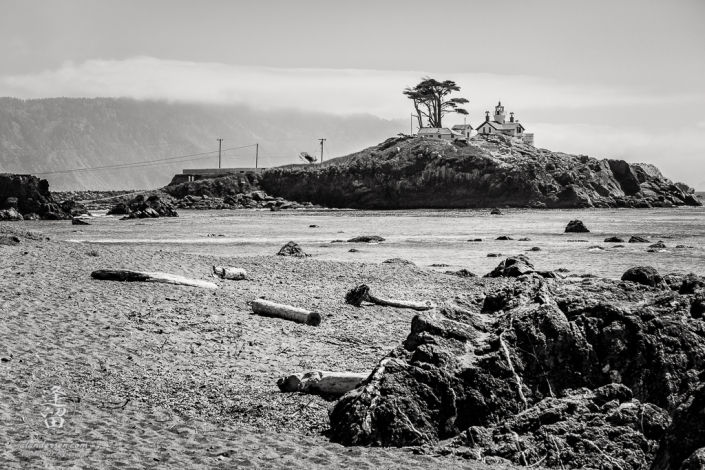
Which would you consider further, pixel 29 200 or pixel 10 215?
pixel 29 200

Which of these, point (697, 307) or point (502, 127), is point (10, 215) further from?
point (502, 127)

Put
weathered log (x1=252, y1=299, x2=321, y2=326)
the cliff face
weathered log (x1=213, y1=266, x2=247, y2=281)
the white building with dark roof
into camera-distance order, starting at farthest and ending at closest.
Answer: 1. the white building with dark roof
2. the cliff face
3. weathered log (x1=213, y1=266, x2=247, y2=281)
4. weathered log (x1=252, y1=299, x2=321, y2=326)

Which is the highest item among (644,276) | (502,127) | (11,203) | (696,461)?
(502,127)

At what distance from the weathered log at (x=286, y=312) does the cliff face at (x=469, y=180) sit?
377 ft

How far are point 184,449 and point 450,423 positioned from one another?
2595 millimetres

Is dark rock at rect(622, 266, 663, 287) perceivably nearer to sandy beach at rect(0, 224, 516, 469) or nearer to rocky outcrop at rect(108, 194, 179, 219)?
sandy beach at rect(0, 224, 516, 469)

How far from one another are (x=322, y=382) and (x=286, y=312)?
452 cm

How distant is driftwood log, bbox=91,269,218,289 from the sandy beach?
28cm

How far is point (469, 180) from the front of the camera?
427 feet

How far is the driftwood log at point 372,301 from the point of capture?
617 inches

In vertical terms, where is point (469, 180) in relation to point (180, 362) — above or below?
above

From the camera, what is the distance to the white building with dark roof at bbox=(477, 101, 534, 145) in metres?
161

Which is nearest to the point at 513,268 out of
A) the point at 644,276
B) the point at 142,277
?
the point at 644,276

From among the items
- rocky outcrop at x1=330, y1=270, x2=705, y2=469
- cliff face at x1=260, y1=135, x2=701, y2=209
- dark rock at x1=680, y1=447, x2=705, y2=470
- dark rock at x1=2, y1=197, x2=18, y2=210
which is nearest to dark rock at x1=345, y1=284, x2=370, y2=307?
rocky outcrop at x1=330, y1=270, x2=705, y2=469
